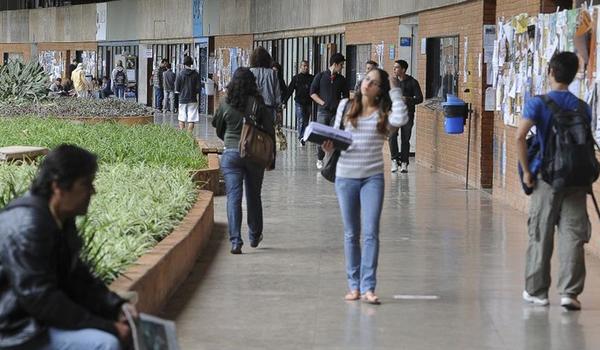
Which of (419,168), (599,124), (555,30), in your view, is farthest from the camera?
(419,168)

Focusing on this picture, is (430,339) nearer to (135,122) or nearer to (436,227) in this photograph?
(436,227)

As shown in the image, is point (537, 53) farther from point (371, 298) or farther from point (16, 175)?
point (371, 298)

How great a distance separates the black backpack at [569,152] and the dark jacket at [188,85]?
23808mm

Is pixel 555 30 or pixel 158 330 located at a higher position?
pixel 555 30

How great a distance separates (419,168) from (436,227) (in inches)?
355

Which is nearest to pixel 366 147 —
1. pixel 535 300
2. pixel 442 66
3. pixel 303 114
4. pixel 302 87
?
pixel 535 300

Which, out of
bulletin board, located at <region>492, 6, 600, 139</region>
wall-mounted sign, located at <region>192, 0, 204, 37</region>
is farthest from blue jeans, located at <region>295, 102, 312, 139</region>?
wall-mounted sign, located at <region>192, 0, 204, 37</region>

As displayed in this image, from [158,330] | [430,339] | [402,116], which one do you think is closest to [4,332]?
[158,330]

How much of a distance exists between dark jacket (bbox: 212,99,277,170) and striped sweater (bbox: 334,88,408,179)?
8.42ft

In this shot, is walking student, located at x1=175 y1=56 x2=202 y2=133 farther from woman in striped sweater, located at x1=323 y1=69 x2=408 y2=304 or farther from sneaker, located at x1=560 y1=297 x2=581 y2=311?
sneaker, located at x1=560 y1=297 x2=581 y2=311

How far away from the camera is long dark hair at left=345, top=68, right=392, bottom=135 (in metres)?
10.3

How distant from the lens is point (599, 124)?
1268cm

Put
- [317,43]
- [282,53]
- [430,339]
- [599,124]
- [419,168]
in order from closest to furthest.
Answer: [430,339], [599,124], [419,168], [317,43], [282,53]

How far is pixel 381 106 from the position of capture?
10.4m
